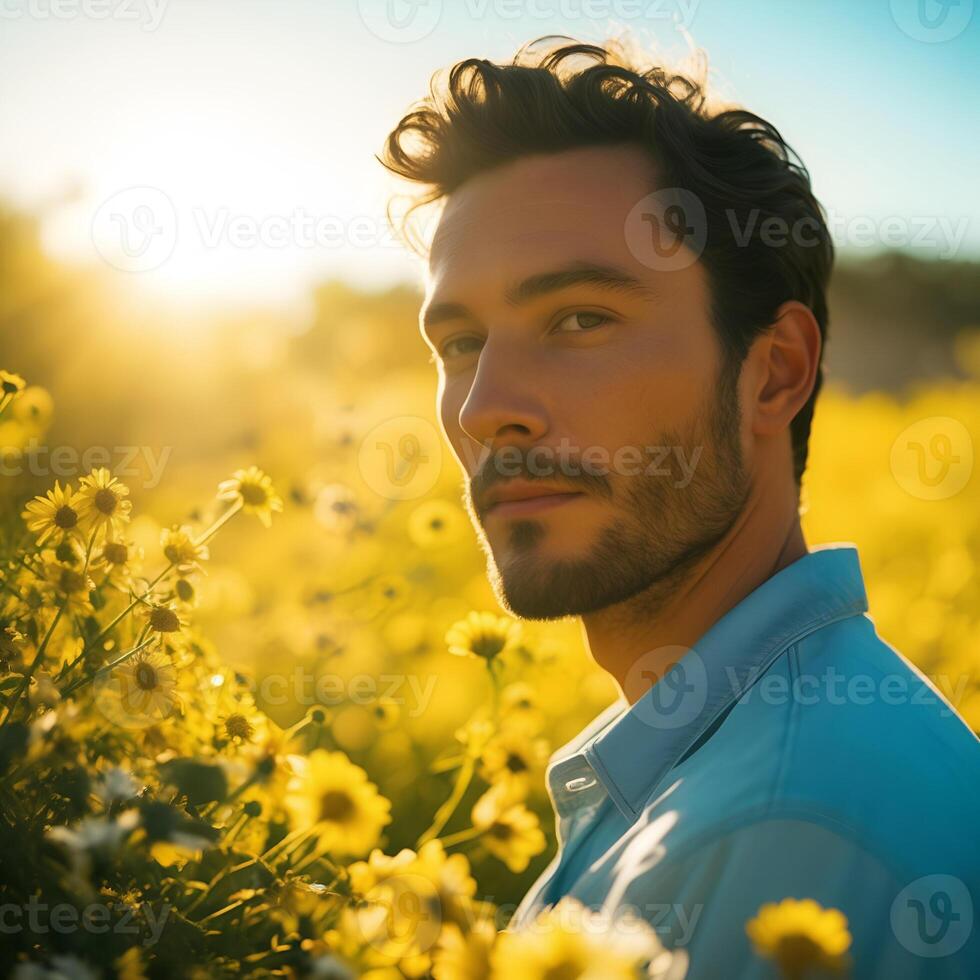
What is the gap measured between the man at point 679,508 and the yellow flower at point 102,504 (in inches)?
23.7

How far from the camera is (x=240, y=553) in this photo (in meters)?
4.00

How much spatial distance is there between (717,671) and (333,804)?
2.05ft

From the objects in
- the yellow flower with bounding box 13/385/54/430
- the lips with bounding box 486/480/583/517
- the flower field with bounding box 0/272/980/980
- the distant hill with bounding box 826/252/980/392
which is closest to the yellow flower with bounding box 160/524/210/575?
the flower field with bounding box 0/272/980/980

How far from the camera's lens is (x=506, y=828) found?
149 centimetres

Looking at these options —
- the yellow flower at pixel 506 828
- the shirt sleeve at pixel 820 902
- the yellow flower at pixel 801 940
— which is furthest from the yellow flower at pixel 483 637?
the yellow flower at pixel 801 940

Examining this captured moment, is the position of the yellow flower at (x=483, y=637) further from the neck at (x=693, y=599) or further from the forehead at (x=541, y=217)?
the forehead at (x=541, y=217)

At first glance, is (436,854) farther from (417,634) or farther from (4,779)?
(417,634)

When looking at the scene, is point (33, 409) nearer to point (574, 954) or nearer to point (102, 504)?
point (102, 504)

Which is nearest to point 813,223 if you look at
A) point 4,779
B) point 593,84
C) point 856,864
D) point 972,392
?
point 593,84

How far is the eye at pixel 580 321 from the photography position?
1.59m

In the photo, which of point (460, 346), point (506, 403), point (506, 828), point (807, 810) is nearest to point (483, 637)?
point (506, 828)

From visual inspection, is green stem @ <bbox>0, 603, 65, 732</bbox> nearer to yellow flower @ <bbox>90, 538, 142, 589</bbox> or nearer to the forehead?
yellow flower @ <bbox>90, 538, 142, 589</bbox>

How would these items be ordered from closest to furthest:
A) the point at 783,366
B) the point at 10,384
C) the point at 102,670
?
the point at 102,670 < the point at 10,384 < the point at 783,366

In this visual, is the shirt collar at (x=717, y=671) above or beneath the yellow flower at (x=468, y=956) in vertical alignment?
above
